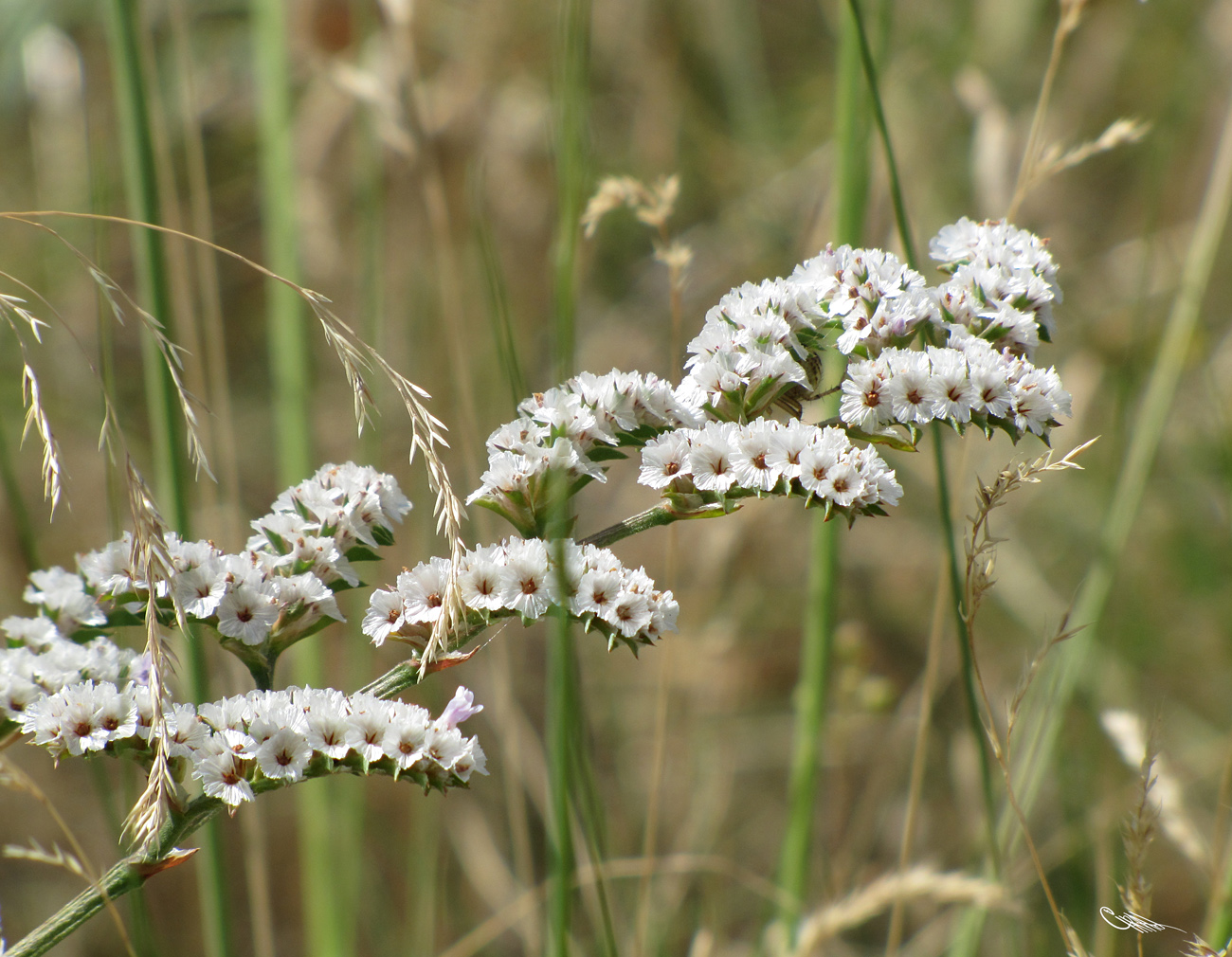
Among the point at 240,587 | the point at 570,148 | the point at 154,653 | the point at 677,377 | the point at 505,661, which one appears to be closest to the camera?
the point at 154,653

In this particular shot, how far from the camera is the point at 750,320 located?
936mm

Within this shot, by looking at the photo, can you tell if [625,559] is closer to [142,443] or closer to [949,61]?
[142,443]

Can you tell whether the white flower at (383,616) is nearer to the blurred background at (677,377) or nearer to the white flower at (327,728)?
the white flower at (327,728)

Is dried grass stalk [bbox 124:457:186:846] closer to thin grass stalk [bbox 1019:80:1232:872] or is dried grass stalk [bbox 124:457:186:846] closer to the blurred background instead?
the blurred background

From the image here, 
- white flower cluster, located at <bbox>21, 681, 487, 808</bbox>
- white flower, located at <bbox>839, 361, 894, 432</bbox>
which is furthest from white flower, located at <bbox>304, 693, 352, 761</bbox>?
white flower, located at <bbox>839, 361, 894, 432</bbox>

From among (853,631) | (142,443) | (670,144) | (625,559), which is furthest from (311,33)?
(853,631)

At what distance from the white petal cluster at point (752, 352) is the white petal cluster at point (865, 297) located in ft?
0.07

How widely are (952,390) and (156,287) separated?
1069mm

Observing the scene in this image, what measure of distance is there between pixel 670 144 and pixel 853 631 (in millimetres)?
1810

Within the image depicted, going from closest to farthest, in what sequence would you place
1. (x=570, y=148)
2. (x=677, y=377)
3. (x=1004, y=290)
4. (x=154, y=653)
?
(x=154, y=653), (x=1004, y=290), (x=570, y=148), (x=677, y=377)

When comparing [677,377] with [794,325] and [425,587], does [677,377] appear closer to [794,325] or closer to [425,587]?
[794,325]

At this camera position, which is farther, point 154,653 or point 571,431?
point 571,431

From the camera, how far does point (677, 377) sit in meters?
2.88

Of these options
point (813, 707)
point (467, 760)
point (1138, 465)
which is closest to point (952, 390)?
point (467, 760)
